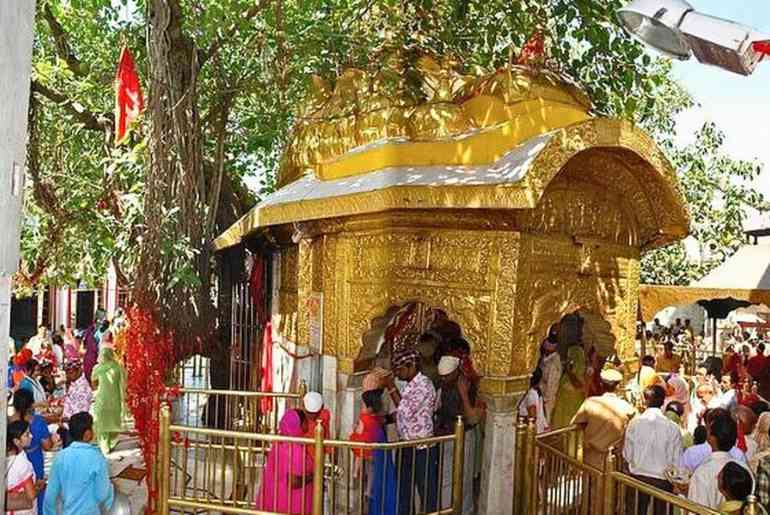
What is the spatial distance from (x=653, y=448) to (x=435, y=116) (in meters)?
3.76

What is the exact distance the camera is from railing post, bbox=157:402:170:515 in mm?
6039

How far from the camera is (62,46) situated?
11547 millimetres

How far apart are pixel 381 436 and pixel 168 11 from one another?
214 inches

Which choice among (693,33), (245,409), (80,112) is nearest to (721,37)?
(693,33)

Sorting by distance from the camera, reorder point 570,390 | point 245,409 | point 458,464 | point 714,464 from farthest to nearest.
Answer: point 570,390 < point 245,409 < point 458,464 < point 714,464

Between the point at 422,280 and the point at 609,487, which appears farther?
the point at 422,280

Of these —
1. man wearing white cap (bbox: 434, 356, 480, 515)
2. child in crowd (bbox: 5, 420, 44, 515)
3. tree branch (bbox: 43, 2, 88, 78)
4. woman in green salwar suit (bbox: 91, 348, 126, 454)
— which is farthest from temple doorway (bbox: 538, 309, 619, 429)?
tree branch (bbox: 43, 2, 88, 78)

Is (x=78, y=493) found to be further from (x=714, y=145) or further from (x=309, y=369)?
(x=714, y=145)

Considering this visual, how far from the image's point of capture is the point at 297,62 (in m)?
9.11

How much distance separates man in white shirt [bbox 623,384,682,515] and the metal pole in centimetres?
262

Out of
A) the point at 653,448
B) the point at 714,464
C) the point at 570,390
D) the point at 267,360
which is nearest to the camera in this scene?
the point at 714,464

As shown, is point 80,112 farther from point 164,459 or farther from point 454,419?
point 454,419

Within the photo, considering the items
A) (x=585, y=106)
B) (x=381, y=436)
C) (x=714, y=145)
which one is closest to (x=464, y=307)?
(x=381, y=436)

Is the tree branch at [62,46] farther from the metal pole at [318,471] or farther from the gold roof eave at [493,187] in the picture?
the metal pole at [318,471]
